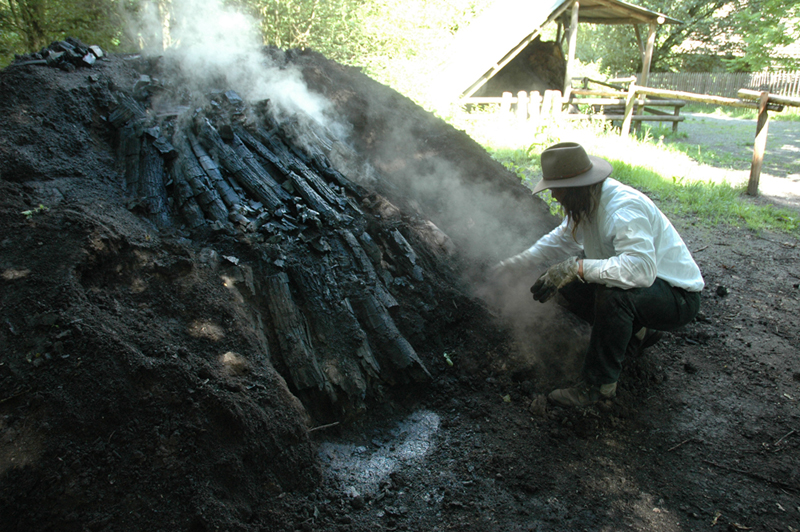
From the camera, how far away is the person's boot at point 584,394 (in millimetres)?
2930

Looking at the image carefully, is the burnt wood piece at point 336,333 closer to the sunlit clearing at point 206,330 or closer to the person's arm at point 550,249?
the sunlit clearing at point 206,330

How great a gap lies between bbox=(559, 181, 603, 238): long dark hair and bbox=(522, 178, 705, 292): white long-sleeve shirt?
3 centimetres

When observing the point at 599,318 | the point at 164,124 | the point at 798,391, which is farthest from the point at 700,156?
the point at 164,124

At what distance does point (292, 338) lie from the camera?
2.96 metres

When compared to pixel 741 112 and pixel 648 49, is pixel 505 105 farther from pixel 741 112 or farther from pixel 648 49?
pixel 741 112

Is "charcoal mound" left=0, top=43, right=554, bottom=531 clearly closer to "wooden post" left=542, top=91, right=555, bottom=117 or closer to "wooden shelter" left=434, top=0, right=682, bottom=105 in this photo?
"wooden post" left=542, top=91, right=555, bottom=117

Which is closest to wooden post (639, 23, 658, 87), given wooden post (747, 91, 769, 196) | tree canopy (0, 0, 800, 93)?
tree canopy (0, 0, 800, 93)

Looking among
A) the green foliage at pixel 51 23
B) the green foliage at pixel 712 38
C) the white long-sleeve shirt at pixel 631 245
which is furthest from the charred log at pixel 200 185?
the green foliage at pixel 712 38

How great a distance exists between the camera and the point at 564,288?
3322mm

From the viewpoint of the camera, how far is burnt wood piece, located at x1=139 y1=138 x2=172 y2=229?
10.8ft

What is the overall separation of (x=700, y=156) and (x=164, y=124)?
9.15m

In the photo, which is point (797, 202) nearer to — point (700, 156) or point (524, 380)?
point (700, 156)

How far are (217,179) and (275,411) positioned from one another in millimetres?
1934

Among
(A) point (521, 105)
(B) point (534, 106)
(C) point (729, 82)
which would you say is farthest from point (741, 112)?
(A) point (521, 105)
